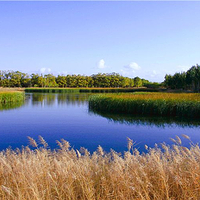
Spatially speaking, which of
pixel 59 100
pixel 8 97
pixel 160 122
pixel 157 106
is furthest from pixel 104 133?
pixel 59 100

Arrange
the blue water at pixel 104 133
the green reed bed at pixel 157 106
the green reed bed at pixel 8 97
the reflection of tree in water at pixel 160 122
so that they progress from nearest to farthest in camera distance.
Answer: the blue water at pixel 104 133
the reflection of tree in water at pixel 160 122
the green reed bed at pixel 157 106
the green reed bed at pixel 8 97

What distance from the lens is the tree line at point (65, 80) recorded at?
8994 cm

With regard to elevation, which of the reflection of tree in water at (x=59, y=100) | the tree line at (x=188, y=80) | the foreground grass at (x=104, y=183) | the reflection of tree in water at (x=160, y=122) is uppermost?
the tree line at (x=188, y=80)

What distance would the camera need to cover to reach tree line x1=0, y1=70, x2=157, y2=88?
295 feet

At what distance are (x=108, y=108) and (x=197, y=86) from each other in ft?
146

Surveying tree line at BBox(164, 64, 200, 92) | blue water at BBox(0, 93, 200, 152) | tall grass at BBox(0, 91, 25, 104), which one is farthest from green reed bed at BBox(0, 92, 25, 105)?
tree line at BBox(164, 64, 200, 92)

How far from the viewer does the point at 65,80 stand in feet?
332

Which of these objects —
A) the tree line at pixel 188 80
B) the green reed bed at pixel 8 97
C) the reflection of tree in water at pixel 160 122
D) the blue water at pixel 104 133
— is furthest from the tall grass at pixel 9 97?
the tree line at pixel 188 80

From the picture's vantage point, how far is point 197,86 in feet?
196

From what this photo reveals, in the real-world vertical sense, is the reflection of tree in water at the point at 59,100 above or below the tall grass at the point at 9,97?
below

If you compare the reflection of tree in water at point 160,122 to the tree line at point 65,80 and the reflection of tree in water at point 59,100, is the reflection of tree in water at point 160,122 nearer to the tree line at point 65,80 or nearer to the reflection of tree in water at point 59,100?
the reflection of tree in water at point 59,100

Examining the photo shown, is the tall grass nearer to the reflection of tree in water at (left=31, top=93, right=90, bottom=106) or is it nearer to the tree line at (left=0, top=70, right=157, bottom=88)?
the reflection of tree in water at (left=31, top=93, right=90, bottom=106)

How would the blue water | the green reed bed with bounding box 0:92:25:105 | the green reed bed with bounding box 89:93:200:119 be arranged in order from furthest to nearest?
the green reed bed with bounding box 0:92:25:105 → the green reed bed with bounding box 89:93:200:119 → the blue water

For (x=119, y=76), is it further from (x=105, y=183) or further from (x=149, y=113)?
(x=105, y=183)
